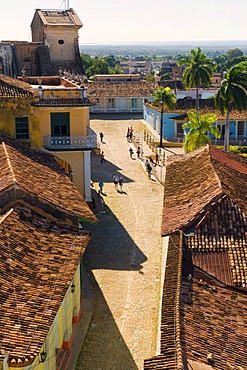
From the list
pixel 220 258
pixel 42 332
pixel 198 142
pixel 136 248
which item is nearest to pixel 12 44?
pixel 198 142

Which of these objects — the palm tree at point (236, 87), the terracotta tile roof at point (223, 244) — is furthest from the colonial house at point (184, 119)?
the terracotta tile roof at point (223, 244)

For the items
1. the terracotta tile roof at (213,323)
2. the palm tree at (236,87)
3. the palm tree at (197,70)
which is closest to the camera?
the terracotta tile roof at (213,323)

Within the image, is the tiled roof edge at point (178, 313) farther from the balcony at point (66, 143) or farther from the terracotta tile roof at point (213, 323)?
the balcony at point (66, 143)

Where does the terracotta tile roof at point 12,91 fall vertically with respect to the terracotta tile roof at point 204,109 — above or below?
above

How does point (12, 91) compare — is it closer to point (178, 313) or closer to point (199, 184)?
point (199, 184)

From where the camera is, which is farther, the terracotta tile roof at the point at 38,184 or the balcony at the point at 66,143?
the balcony at the point at 66,143

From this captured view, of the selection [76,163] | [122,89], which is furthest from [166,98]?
[76,163]

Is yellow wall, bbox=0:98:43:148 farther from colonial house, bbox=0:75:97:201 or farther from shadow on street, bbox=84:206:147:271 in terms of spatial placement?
shadow on street, bbox=84:206:147:271

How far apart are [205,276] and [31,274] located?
4.66 m

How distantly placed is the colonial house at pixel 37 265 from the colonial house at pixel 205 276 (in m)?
2.45

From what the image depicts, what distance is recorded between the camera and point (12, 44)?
144ft

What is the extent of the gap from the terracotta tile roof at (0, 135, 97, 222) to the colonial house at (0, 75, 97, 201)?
2.38 m

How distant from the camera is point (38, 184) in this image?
1845cm

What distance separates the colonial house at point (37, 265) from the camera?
1126 cm
